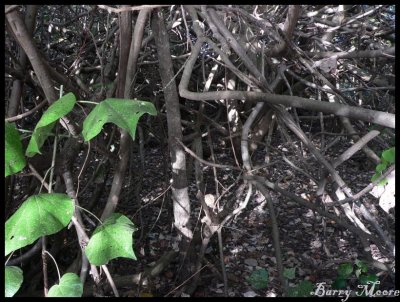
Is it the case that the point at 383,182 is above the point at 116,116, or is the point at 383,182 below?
below

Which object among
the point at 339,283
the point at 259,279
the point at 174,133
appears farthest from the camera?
the point at 259,279

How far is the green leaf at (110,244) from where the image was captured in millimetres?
825

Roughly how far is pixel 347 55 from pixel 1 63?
3.58 feet

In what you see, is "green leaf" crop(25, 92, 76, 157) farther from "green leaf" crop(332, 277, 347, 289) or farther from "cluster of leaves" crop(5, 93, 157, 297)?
"green leaf" crop(332, 277, 347, 289)

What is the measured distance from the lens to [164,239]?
222 cm

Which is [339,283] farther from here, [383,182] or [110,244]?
[110,244]

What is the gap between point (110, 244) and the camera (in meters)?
0.84

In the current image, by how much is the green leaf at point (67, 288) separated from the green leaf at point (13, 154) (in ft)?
0.76

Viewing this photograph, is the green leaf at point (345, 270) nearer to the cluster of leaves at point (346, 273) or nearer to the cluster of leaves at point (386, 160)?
the cluster of leaves at point (346, 273)

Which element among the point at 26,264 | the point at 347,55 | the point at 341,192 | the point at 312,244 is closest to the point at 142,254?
the point at 26,264

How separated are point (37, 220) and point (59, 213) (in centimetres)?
4

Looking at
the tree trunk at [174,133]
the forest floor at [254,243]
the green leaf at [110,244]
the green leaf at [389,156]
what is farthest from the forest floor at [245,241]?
the green leaf at [389,156]

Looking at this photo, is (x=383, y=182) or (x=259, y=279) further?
(x=259, y=279)

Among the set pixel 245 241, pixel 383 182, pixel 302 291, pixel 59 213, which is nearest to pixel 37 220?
pixel 59 213
